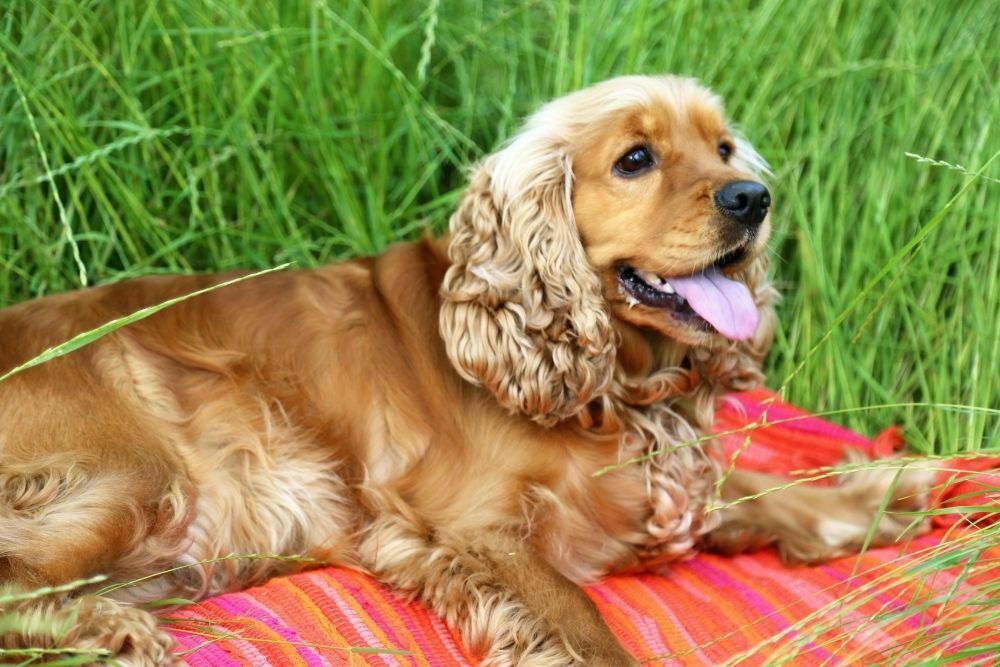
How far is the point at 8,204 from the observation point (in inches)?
131

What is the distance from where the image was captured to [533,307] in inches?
100

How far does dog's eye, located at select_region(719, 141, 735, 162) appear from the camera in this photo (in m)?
2.76

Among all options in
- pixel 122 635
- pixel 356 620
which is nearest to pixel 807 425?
pixel 356 620

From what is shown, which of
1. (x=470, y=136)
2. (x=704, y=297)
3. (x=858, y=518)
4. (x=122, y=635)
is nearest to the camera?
(x=122, y=635)

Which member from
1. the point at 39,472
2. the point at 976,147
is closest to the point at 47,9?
the point at 39,472

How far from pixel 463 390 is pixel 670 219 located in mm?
622

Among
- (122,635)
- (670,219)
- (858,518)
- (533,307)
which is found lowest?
(858,518)

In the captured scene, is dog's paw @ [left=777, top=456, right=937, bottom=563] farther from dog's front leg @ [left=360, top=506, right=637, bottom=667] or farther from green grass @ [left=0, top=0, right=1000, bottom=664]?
dog's front leg @ [left=360, top=506, right=637, bottom=667]

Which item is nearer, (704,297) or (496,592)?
(496,592)

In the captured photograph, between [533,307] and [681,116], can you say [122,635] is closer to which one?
[533,307]

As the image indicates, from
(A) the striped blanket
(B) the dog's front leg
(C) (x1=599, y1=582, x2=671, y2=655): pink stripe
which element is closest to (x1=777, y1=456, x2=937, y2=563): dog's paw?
(A) the striped blanket

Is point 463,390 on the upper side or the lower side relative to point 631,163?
lower

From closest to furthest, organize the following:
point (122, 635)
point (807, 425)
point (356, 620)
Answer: point (122, 635) → point (356, 620) → point (807, 425)

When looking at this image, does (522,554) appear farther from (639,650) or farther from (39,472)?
(39,472)
